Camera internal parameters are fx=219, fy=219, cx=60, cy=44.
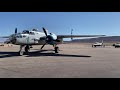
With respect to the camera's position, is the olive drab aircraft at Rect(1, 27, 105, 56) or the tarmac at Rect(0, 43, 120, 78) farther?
the olive drab aircraft at Rect(1, 27, 105, 56)

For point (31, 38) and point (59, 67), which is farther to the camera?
point (31, 38)

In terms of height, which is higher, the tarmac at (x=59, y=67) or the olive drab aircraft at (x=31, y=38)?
the olive drab aircraft at (x=31, y=38)

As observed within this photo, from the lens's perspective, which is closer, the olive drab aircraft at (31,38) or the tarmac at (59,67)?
the tarmac at (59,67)

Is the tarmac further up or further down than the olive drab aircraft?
further down

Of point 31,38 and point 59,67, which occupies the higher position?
point 31,38
